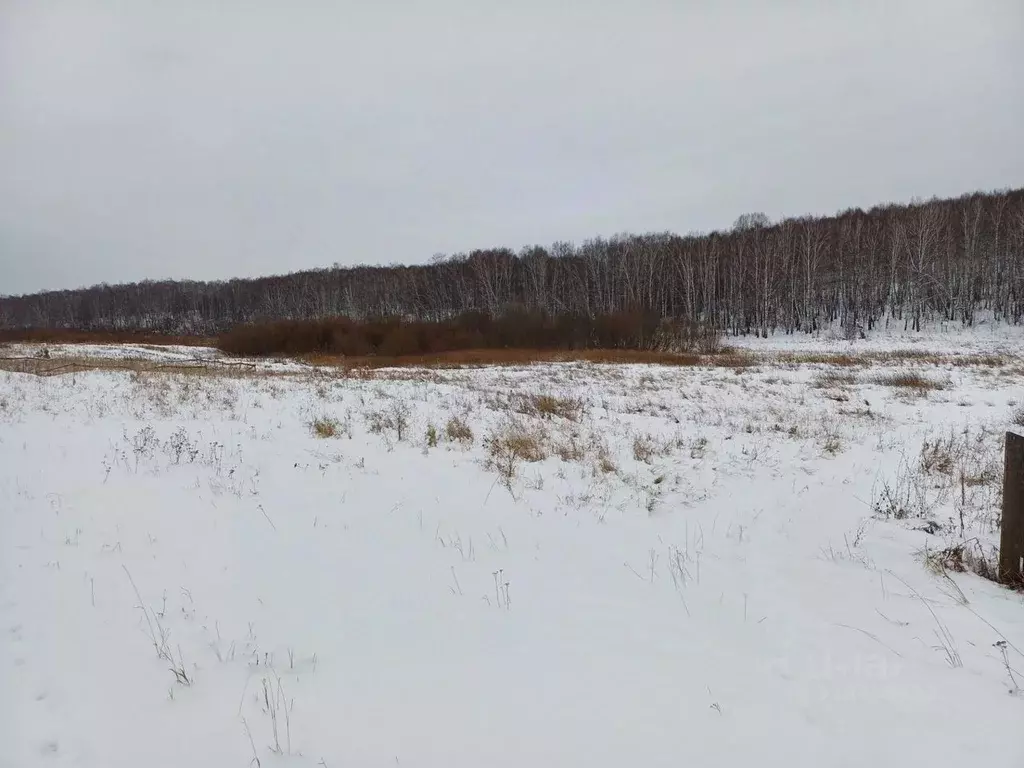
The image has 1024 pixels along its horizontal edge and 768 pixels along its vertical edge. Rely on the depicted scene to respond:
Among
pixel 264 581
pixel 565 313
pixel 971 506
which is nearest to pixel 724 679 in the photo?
pixel 264 581

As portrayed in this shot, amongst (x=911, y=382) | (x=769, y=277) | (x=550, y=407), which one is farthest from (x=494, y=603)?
(x=769, y=277)

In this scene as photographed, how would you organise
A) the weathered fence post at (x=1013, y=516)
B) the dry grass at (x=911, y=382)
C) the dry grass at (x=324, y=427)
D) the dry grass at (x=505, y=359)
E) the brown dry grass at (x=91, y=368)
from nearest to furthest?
1. the weathered fence post at (x=1013, y=516)
2. the dry grass at (x=324, y=427)
3. the dry grass at (x=911, y=382)
4. the brown dry grass at (x=91, y=368)
5. the dry grass at (x=505, y=359)

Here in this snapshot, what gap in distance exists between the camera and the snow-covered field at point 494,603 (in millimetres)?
2199

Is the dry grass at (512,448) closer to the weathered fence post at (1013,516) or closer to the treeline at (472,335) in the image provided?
the weathered fence post at (1013,516)

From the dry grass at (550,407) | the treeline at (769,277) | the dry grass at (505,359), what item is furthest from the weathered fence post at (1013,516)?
the treeline at (769,277)

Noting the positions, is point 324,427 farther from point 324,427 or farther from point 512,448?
point 512,448

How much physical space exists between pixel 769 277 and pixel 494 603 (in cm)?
5494

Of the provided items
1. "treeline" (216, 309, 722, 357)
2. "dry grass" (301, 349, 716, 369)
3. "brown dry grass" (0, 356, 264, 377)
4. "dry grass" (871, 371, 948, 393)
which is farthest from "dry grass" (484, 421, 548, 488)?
"treeline" (216, 309, 722, 357)

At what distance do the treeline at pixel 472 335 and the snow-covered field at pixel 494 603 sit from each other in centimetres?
3010

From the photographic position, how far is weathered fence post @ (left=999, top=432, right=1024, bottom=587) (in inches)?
120

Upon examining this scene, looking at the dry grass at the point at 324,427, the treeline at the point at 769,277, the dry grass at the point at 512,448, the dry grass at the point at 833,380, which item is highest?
the treeline at the point at 769,277

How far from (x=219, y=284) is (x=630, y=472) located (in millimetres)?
114307

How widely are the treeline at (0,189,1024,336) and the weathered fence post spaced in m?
37.6

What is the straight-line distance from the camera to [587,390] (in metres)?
13.6
